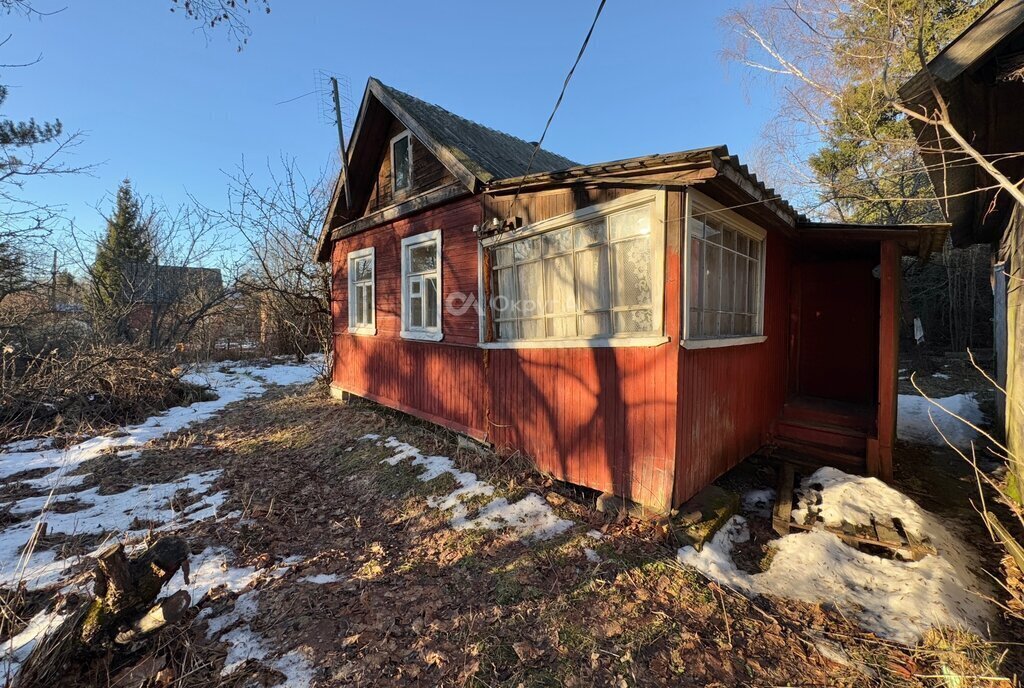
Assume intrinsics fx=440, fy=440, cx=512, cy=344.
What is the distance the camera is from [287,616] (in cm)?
331

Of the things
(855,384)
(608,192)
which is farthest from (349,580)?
(855,384)

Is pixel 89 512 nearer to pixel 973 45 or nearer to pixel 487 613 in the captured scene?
pixel 487 613

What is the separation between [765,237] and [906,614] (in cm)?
438

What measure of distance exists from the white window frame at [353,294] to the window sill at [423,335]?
1414 millimetres

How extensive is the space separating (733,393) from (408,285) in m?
5.59

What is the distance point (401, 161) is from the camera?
8.44 metres

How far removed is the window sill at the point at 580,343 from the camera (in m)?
4.22

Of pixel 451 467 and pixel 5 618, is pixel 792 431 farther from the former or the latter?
pixel 5 618

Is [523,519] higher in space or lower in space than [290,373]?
lower

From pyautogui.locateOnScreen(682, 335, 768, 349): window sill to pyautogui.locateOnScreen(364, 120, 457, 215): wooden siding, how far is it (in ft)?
14.6

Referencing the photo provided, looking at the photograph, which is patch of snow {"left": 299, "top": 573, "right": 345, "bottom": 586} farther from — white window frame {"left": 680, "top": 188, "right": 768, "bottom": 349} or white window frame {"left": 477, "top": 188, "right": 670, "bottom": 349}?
white window frame {"left": 680, "top": 188, "right": 768, "bottom": 349}

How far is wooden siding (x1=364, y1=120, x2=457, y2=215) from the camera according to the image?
730cm

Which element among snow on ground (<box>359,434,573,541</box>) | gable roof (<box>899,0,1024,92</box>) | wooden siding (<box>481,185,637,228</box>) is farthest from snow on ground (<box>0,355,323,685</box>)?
gable roof (<box>899,0,1024,92</box>)

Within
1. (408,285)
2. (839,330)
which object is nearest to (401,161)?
(408,285)
